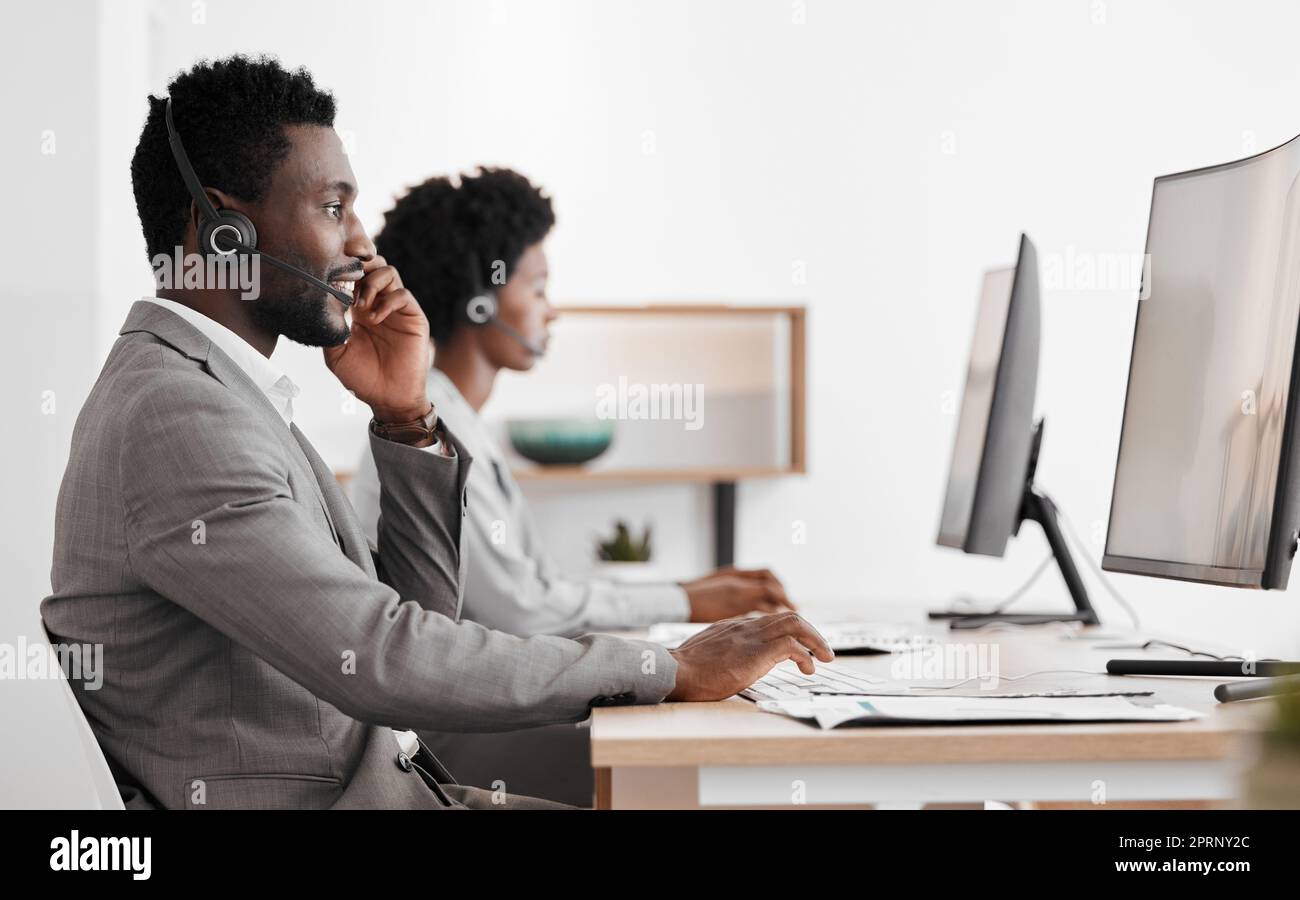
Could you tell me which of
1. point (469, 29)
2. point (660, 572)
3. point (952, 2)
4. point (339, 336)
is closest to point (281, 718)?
point (339, 336)

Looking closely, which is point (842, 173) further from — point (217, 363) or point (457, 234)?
point (217, 363)

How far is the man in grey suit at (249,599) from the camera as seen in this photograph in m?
0.94

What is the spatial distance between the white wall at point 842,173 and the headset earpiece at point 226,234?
8.10ft

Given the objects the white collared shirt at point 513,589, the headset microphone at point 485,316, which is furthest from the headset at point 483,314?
the white collared shirt at point 513,589

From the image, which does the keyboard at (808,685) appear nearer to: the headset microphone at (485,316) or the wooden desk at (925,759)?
the wooden desk at (925,759)

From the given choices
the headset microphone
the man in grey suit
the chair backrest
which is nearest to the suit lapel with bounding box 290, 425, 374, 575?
the man in grey suit

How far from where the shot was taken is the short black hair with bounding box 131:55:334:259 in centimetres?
121

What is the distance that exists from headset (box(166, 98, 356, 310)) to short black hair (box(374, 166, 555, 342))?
113 centimetres

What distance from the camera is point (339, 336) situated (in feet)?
4.22

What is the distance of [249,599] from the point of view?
3.07 feet

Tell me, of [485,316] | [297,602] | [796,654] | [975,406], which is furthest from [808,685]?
[485,316]

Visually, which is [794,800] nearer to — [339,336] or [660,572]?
[339,336]
